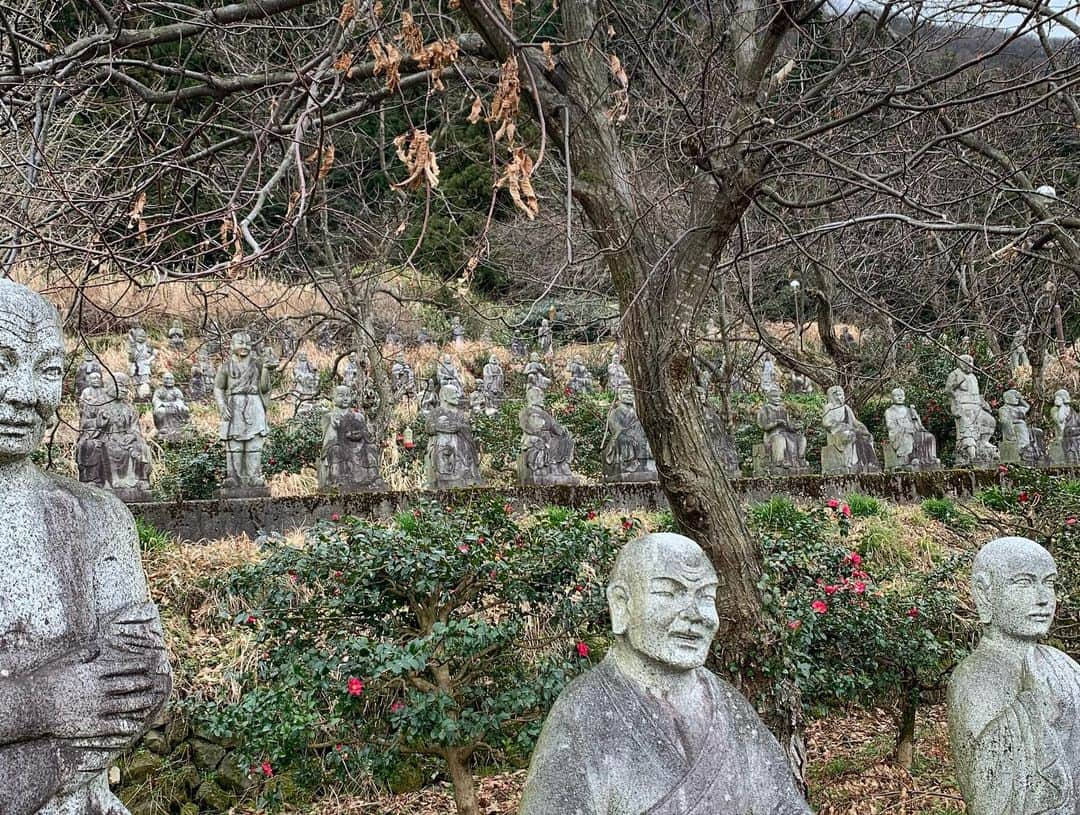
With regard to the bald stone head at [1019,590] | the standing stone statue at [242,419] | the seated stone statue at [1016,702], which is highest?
the standing stone statue at [242,419]

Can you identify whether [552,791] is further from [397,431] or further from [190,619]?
[397,431]

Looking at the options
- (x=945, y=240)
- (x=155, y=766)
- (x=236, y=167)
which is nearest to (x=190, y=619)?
(x=155, y=766)

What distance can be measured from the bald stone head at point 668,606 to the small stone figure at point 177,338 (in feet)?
77.1

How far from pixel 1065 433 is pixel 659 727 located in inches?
632

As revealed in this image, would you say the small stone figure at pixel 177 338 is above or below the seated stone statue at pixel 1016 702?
above

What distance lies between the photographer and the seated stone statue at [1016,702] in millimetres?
3488

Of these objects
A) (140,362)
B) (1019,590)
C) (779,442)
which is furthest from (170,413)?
(1019,590)

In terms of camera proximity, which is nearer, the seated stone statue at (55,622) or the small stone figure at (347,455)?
the seated stone statue at (55,622)

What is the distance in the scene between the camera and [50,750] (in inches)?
79.3

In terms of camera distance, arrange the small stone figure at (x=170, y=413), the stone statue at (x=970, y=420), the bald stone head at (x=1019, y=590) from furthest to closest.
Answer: the small stone figure at (x=170, y=413) → the stone statue at (x=970, y=420) → the bald stone head at (x=1019, y=590)

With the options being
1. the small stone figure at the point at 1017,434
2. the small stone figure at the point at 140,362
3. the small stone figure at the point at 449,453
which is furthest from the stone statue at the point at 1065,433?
the small stone figure at the point at 140,362

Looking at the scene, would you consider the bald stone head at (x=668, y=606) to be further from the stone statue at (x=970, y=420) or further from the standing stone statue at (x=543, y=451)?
the stone statue at (x=970, y=420)

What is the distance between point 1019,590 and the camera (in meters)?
3.65

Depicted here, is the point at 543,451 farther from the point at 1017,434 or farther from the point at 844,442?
the point at 1017,434
